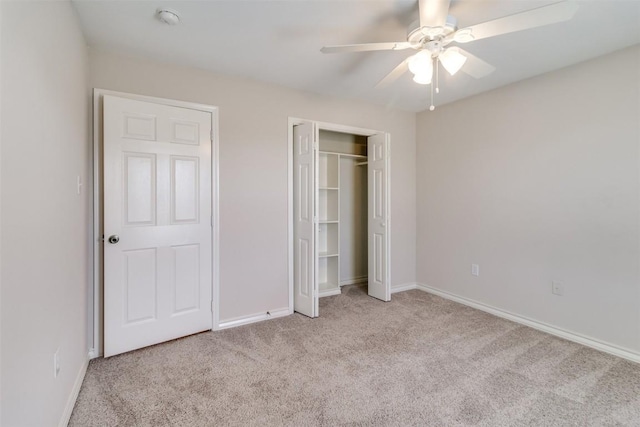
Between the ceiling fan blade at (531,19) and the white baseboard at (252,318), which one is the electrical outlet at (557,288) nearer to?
the ceiling fan blade at (531,19)

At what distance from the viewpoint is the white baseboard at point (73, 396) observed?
1.60 meters

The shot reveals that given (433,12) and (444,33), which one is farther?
(444,33)

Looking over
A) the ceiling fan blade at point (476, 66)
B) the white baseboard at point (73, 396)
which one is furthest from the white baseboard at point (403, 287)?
the white baseboard at point (73, 396)

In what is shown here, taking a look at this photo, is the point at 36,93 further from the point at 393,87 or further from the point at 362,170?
the point at 362,170

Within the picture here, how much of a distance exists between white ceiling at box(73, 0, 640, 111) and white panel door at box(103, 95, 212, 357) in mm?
513

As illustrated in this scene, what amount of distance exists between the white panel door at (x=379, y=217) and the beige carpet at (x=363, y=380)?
0.81 meters

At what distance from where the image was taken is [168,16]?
1.93 meters

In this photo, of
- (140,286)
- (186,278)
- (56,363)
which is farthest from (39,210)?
(186,278)

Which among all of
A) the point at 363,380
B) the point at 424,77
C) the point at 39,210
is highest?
the point at 424,77

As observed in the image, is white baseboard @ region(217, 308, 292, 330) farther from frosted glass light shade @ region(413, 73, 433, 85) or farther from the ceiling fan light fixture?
the ceiling fan light fixture

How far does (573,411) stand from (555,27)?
94.5 inches

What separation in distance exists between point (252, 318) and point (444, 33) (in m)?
2.78

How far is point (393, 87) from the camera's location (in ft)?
10.5

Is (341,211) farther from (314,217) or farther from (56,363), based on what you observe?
(56,363)
